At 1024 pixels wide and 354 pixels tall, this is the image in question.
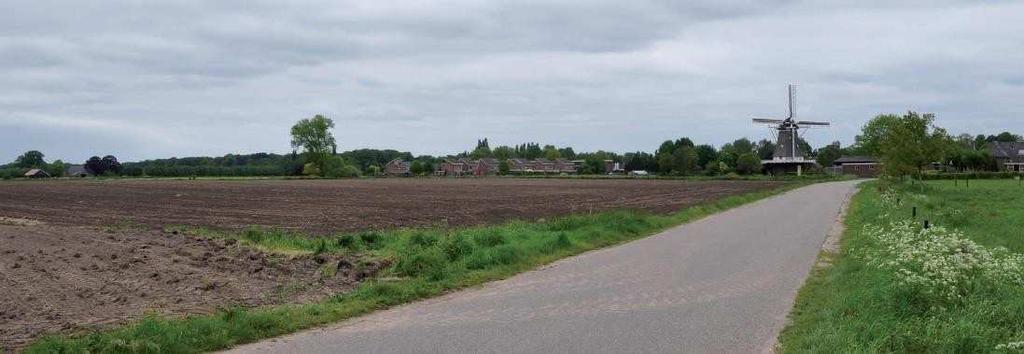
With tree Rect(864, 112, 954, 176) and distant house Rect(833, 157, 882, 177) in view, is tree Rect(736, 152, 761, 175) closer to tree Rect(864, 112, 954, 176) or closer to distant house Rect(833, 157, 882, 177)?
distant house Rect(833, 157, 882, 177)

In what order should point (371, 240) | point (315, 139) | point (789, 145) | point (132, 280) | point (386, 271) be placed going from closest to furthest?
point (132, 280), point (386, 271), point (371, 240), point (789, 145), point (315, 139)

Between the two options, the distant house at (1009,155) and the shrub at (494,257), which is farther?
the distant house at (1009,155)

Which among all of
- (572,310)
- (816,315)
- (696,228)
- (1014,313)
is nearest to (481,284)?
(572,310)

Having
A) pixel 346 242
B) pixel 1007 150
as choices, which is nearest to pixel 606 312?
pixel 346 242

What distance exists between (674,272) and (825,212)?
72.6 ft

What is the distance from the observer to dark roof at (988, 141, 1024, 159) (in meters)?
137

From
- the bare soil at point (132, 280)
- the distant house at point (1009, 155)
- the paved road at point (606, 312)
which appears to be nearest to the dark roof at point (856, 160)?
the distant house at point (1009, 155)

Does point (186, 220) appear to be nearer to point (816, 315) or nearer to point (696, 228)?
point (696, 228)

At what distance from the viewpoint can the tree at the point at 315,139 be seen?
15538 cm

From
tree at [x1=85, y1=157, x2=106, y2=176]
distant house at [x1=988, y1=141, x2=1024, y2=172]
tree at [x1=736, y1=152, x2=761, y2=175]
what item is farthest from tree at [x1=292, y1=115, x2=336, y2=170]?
distant house at [x1=988, y1=141, x2=1024, y2=172]

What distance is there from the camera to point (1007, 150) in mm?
139250

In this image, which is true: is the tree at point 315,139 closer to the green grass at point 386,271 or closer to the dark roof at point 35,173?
the dark roof at point 35,173

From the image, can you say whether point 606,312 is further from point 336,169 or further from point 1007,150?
point 336,169

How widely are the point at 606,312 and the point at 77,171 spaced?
655ft
